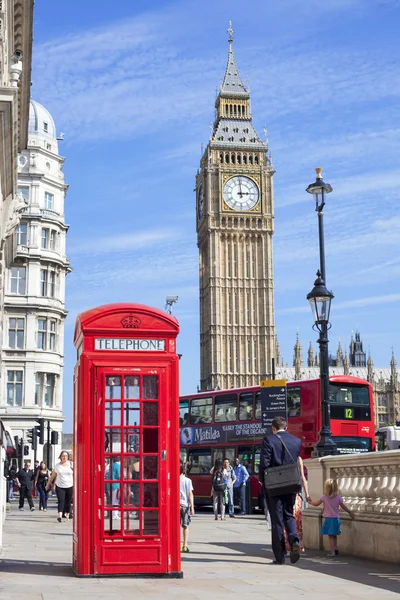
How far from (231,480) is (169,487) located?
15.6 m

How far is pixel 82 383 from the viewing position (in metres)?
9.36

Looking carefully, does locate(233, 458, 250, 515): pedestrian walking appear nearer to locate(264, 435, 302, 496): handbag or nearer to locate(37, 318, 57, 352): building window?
locate(264, 435, 302, 496): handbag

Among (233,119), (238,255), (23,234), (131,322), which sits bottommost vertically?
(131,322)

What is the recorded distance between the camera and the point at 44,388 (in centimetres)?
4338

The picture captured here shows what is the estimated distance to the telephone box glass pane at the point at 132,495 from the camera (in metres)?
9.25

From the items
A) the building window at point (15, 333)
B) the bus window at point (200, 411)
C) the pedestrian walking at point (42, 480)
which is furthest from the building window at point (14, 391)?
the pedestrian walking at point (42, 480)

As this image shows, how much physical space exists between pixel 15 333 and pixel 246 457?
715 inches

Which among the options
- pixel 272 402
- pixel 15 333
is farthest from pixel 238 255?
pixel 272 402

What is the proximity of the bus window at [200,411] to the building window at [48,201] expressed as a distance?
18.0 meters

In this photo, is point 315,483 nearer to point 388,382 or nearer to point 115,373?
point 115,373

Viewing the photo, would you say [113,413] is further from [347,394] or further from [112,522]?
[347,394]

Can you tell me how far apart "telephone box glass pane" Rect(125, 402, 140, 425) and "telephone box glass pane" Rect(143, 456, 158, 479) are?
1.25 ft

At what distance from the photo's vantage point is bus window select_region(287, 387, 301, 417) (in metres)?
26.9

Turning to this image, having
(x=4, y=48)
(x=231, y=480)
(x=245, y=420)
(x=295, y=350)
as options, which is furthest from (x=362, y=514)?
(x=295, y=350)
